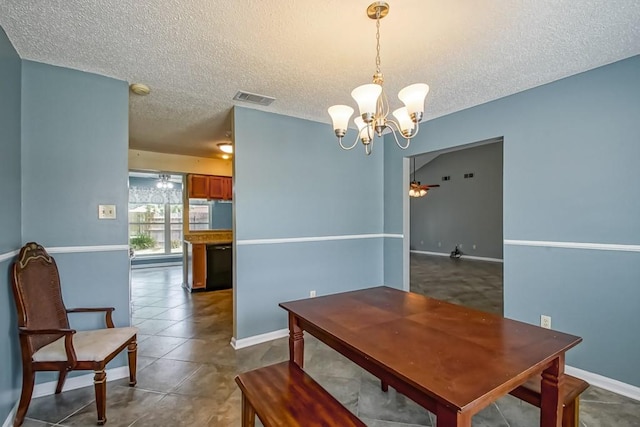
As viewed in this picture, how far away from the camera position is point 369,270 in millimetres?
4012

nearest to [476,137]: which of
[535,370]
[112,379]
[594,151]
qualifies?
[594,151]

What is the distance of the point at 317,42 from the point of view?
6.43ft

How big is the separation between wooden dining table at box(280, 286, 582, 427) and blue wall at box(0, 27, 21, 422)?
174cm

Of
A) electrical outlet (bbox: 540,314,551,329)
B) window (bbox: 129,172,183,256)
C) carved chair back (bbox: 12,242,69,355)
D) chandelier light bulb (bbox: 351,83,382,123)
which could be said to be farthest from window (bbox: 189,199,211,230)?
electrical outlet (bbox: 540,314,551,329)

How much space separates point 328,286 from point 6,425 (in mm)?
2759

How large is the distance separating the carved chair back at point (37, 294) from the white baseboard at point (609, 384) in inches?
153

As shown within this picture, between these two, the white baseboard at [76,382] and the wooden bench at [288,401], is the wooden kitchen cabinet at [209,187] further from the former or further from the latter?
the wooden bench at [288,401]

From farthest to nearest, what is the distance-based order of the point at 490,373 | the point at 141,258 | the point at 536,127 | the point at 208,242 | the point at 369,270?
the point at 141,258 < the point at 208,242 < the point at 369,270 < the point at 536,127 < the point at 490,373

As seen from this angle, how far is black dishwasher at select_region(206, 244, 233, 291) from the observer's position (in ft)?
17.3

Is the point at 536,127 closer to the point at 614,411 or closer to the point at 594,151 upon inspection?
the point at 594,151

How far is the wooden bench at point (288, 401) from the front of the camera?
125 cm

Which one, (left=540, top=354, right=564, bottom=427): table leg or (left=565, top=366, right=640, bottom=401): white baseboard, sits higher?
(left=540, top=354, right=564, bottom=427): table leg

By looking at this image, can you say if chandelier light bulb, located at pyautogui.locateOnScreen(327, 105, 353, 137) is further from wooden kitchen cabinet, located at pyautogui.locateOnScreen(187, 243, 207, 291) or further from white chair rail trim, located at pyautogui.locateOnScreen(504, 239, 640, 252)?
wooden kitchen cabinet, located at pyautogui.locateOnScreen(187, 243, 207, 291)

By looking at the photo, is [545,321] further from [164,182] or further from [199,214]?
[164,182]
